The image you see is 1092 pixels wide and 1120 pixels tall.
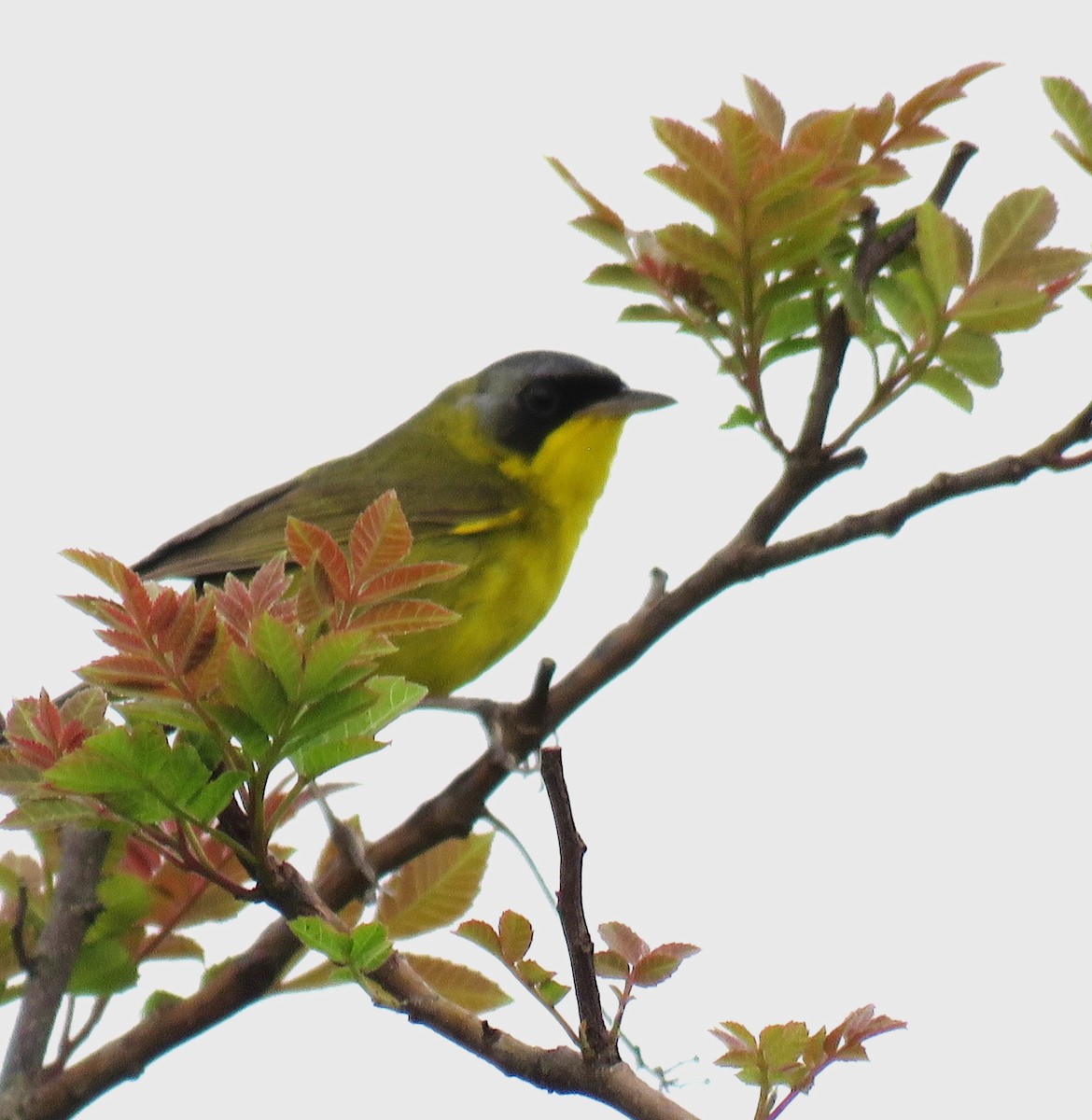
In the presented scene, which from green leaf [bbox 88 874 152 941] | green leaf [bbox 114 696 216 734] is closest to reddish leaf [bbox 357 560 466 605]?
green leaf [bbox 114 696 216 734]

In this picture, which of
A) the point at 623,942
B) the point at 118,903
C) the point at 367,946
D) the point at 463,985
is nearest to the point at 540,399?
the point at 118,903

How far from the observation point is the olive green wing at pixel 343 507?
516 centimetres

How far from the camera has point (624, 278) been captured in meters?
2.59

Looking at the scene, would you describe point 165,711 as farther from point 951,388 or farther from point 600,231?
point 951,388

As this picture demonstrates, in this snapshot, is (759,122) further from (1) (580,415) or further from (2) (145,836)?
(1) (580,415)

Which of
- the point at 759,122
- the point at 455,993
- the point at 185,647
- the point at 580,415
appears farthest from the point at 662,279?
the point at 580,415

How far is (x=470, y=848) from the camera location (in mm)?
3012

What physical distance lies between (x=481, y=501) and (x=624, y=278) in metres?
2.82

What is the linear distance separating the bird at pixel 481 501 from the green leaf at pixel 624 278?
1901mm

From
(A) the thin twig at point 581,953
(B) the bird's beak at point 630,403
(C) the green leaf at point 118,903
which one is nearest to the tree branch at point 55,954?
(C) the green leaf at point 118,903

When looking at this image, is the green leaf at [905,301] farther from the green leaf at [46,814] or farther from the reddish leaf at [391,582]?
the green leaf at [46,814]

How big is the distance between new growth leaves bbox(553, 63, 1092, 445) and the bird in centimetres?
202

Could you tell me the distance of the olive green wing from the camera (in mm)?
5156

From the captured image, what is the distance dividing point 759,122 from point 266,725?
136 centimetres
